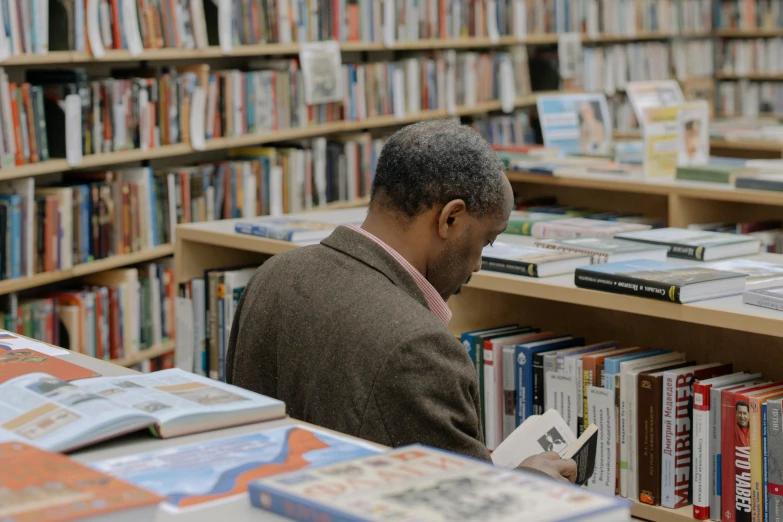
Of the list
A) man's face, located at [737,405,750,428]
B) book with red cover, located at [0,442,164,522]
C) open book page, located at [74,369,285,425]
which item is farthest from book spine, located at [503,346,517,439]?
book with red cover, located at [0,442,164,522]

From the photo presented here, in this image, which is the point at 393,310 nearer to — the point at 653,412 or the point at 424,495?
the point at 424,495

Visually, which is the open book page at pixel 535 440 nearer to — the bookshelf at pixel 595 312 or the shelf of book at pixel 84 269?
the bookshelf at pixel 595 312

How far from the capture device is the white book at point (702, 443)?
1.96m

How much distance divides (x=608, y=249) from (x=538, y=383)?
0.35 m

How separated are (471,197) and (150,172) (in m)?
2.61

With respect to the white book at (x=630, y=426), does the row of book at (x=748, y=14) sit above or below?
above

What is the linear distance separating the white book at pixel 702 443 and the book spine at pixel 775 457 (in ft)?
0.39

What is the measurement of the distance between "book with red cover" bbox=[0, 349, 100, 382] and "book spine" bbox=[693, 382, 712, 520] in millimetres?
1084

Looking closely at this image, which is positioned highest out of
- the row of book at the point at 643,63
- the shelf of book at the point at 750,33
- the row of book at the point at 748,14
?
the row of book at the point at 748,14

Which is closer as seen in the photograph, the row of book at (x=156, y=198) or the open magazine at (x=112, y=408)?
the open magazine at (x=112, y=408)

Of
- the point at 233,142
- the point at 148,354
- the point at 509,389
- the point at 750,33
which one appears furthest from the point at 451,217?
the point at 750,33

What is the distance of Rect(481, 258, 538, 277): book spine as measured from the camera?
221 cm

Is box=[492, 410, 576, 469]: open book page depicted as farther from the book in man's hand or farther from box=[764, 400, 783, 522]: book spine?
the book in man's hand

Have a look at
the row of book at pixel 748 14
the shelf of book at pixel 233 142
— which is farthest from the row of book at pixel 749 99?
the shelf of book at pixel 233 142
